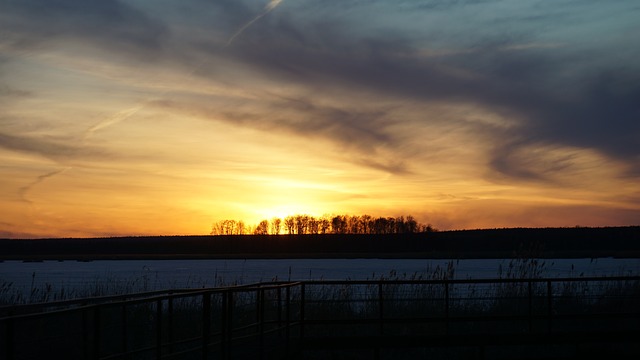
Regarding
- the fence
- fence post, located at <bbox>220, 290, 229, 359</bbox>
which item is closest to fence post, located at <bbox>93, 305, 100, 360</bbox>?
the fence

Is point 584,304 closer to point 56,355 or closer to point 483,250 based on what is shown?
point 56,355

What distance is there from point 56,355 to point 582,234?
138908 millimetres

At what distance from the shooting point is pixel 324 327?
59.9 ft

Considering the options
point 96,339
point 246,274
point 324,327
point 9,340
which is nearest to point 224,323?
point 96,339

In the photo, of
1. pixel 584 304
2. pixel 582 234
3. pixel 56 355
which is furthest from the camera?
pixel 582 234

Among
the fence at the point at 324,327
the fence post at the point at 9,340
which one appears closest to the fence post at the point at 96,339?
the fence at the point at 324,327

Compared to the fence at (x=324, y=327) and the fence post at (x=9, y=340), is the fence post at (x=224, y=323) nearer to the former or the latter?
the fence at (x=324, y=327)

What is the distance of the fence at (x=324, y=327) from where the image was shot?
11117 mm

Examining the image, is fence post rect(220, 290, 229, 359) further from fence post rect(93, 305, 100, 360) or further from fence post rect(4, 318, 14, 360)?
fence post rect(4, 318, 14, 360)

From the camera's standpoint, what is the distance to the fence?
36.5 feet

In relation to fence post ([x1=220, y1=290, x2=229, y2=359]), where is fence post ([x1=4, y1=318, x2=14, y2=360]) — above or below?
above

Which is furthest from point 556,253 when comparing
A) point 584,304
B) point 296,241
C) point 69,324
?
point 69,324

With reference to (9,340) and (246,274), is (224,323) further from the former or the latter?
(246,274)

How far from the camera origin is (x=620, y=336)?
15078 mm
